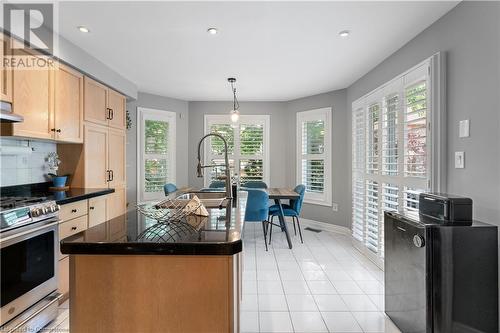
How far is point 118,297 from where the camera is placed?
1.00m

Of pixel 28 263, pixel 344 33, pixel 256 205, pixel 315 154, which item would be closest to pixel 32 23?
pixel 28 263

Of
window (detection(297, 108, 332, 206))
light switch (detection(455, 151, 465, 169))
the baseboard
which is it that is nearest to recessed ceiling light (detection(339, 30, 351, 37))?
light switch (detection(455, 151, 465, 169))

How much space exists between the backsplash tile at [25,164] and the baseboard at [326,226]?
13.4 ft

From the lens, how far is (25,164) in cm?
260

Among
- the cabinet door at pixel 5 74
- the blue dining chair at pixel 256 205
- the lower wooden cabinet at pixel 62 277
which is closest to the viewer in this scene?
the cabinet door at pixel 5 74

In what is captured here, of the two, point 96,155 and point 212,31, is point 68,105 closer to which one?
point 96,155

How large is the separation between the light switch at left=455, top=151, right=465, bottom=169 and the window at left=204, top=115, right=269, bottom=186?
3.58 m

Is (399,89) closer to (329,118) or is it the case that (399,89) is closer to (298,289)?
(329,118)

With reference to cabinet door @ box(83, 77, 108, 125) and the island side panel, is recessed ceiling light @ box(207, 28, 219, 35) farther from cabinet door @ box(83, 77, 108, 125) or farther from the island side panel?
the island side panel

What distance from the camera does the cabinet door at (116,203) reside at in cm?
313

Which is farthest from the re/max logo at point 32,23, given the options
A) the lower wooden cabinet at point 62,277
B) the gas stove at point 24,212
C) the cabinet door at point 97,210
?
the lower wooden cabinet at point 62,277

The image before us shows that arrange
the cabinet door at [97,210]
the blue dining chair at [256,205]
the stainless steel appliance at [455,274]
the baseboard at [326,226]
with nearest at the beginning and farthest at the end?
1. the stainless steel appliance at [455,274]
2. the cabinet door at [97,210]
3. the blue dining chair at [256,205]
4. the baseboard at [326,226]

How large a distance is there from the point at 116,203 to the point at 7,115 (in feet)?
5.58

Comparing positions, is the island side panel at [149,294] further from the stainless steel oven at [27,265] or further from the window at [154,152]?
the window at [154,152]
